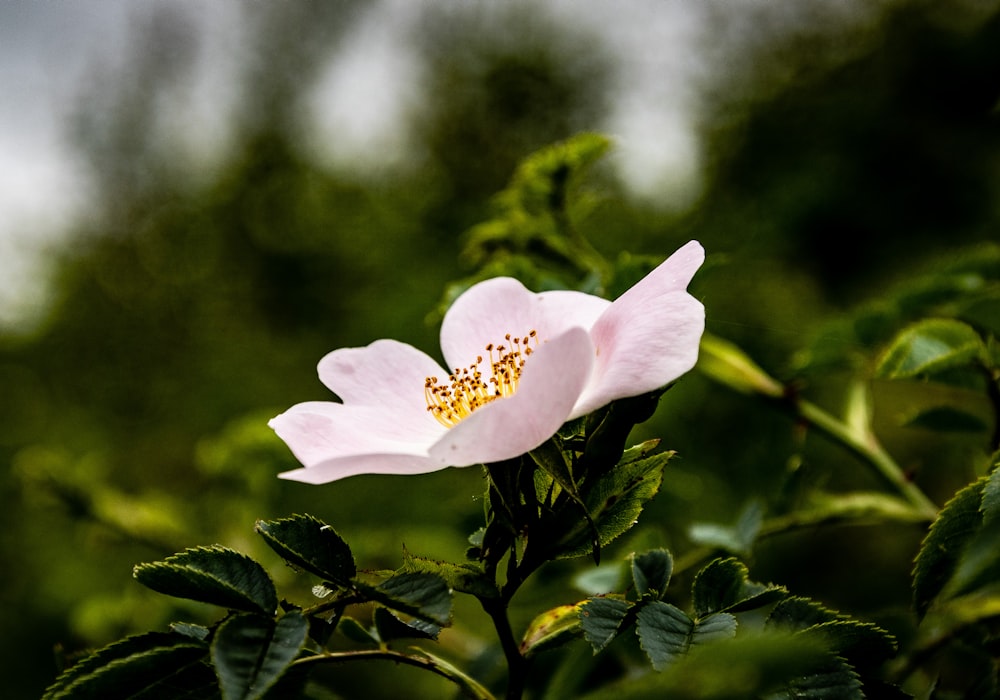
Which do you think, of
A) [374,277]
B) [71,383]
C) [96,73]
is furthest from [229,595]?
[96,73]

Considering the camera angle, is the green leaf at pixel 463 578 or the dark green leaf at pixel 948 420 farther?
the dark green leaf at pixel 948 420

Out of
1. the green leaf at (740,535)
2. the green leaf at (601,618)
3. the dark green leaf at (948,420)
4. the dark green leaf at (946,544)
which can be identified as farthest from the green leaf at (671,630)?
the dark green leaf at (948,420)

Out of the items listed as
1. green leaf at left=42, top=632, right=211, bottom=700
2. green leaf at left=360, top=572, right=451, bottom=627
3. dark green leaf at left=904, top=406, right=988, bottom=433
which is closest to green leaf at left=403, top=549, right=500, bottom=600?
green leaf at left=360, top=572, right=451, bottom=627

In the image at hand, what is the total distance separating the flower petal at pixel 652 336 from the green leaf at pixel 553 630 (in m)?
0.12

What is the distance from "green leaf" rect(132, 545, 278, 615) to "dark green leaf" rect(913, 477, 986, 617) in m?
0.34

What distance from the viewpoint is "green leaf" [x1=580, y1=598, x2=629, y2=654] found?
407mm

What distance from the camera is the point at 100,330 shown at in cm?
326

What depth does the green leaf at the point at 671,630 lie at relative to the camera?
0.39 m

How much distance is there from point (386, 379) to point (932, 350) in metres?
0.40

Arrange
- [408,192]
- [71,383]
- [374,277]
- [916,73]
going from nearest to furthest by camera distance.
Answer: [916,73] → [374,277] → [408,192] → [71,383]

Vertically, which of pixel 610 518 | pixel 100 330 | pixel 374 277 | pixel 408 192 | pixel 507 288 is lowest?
pixel 610 518

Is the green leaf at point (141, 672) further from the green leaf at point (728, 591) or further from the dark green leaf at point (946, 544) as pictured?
the dark green leaf at point (946, 544)

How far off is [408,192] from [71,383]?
1.56m

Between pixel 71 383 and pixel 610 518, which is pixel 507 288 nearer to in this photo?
pixel 610 518
